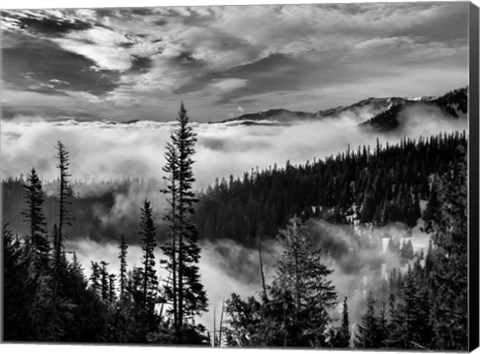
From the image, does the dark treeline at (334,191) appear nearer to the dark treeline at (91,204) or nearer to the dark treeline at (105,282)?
the dark treeline at (105,282)

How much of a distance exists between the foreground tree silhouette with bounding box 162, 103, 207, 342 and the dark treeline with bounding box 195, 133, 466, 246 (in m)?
0.19

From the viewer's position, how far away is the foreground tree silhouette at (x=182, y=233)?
15219mm

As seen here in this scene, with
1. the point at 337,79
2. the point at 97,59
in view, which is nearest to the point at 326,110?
the point at 337,79

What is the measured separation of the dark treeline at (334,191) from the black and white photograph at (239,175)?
0.9 inches

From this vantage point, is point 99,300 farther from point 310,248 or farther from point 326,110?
point 326,110

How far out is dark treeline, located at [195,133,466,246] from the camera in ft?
47.5

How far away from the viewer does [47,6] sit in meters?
15.5

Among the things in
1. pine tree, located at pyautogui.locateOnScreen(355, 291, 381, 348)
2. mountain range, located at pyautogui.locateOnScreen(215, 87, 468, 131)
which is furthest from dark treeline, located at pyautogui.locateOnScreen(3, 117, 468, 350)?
mountain range, located at pyautogui.locateOnScreen(215, 87, 468, 131)

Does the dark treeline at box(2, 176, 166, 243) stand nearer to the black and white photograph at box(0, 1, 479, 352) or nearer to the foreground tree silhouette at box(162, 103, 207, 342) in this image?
the black and white photograph at box(0, 1, 479, 352)

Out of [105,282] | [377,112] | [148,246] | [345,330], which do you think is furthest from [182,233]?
[377,112]

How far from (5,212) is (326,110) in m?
4.30

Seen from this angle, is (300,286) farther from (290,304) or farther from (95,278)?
(95,278)

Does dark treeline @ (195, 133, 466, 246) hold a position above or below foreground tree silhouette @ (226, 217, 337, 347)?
above

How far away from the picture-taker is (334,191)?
49.2ft
